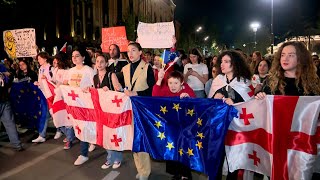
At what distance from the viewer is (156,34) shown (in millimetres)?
7426

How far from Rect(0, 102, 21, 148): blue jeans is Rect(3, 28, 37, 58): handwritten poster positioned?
2.17m

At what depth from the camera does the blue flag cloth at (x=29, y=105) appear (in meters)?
7.62

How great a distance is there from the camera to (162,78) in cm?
473

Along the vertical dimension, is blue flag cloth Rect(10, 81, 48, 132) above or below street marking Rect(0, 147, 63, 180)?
above

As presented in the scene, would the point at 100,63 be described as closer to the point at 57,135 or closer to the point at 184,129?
the point at 184,129

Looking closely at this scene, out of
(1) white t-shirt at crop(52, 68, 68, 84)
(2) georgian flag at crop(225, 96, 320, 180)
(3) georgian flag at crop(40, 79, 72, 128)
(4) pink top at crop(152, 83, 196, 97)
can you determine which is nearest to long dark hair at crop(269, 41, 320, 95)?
(2) georgian flag at crop(225, 96, 320, 180)

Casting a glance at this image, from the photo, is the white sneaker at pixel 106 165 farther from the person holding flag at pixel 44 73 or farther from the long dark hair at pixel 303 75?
the long dark hair at pixel 303 75

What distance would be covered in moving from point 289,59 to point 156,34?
409 centimetres

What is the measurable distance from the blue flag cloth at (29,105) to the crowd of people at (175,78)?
217 millimetres

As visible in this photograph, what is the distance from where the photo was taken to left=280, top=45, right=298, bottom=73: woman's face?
147 inches

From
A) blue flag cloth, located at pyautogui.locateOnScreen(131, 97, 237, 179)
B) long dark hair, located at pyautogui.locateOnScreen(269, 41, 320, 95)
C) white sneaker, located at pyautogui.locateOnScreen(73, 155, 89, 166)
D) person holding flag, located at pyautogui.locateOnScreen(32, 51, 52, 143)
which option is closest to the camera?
long dark hair, located at pyautogui.locateOnScreen(269, 41, 320, 95)

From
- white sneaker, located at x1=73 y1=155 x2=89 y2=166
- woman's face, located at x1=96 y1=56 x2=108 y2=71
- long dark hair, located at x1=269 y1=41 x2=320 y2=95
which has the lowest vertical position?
white sneaker, located at x1=73 y1=155 x2=89 y2=166

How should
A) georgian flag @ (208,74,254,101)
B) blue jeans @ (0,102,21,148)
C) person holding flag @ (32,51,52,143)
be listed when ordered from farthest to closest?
person holding flag @ (32,51,52,143)
blue jeans @ (0,102,21,148)
georgian flag @ (208,74,254,101)

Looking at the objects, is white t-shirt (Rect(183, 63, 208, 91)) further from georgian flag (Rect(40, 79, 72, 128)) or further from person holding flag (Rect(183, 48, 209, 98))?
georgian flag (Rect(40, 79, 72, 128))
